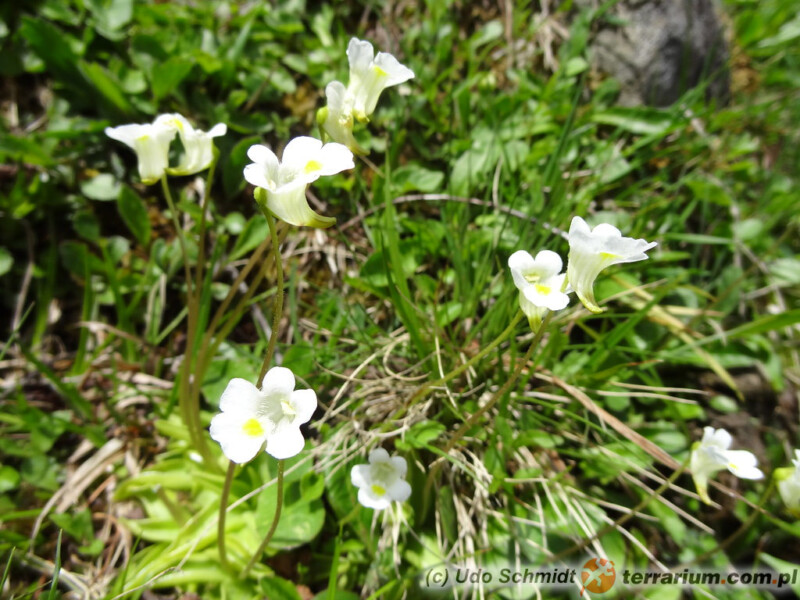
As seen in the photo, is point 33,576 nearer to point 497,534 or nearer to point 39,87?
point 497,534

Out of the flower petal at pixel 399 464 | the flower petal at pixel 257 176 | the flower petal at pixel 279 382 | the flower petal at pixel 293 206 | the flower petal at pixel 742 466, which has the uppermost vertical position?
the flower petal at pixel 257 176

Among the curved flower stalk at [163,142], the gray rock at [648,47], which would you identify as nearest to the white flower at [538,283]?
the curved flower stalk at [163,142]

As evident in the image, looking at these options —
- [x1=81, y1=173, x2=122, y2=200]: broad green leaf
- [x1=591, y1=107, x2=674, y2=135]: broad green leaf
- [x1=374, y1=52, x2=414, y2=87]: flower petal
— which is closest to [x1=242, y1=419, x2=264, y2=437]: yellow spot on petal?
[x1=374, y1=52, x2=414, y2=87]: flower petal

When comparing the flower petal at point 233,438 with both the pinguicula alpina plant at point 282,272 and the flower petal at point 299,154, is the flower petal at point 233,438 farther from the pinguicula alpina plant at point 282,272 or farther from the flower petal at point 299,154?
the flower petal at point 299,154

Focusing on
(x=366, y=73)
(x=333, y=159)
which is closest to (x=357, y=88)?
(x=366, y=73)

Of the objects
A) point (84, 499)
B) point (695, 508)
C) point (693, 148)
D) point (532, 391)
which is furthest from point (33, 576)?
point (693, 148)

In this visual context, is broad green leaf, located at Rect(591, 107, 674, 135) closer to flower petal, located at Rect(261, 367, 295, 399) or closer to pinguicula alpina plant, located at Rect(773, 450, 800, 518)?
pinguicula alpina plant, located at Rect(773, 450, 800, 518)

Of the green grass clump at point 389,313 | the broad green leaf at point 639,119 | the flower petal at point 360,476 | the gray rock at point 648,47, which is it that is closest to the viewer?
the flower petal at point 360,476
